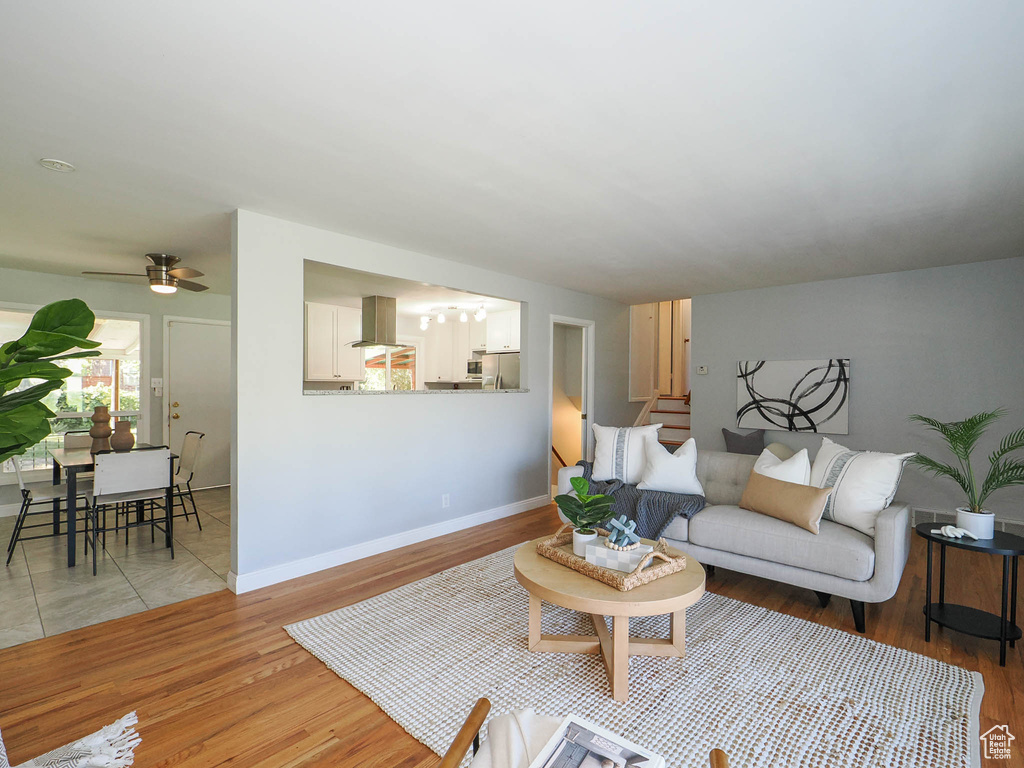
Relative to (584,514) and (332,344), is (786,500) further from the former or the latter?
(332,344)

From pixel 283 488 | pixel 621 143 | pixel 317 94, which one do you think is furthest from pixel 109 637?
pixel 621 143

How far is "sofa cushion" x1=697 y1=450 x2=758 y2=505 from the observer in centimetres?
366

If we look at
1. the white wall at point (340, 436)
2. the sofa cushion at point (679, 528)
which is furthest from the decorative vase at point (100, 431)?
the sofa cushion at point (679, 528)

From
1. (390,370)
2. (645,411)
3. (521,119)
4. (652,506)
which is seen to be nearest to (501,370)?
(645,411)

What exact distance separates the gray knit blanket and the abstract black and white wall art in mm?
2457

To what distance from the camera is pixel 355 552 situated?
382cm

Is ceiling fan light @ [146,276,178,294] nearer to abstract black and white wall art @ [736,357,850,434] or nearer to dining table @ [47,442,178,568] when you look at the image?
dining table @ [47,442,178,568]

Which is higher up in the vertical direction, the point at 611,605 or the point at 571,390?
the point at 571,390

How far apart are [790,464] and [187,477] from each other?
4742 mm

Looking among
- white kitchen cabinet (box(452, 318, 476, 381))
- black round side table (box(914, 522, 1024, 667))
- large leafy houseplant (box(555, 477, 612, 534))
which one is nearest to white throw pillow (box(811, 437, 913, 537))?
black round side table (box(914, 522, 1024, 667))

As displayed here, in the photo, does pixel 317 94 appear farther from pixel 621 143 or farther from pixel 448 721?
pixel 448 721

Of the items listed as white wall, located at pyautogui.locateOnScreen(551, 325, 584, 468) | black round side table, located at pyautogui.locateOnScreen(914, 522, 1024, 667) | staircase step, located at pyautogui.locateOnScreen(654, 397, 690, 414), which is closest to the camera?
black round side table, located at pyautogui.locateOnScreen(914, 522, 1024, 667)

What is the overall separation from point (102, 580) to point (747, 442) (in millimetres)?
5543

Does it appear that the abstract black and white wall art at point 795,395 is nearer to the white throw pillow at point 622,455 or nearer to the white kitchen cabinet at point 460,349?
the white throw pillow at point 622,455
